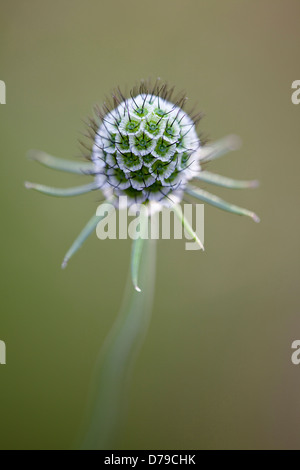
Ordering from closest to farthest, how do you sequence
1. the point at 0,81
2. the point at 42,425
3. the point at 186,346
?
1. the point at 42,425
2. the point at 186,346
3. the point at 0,81

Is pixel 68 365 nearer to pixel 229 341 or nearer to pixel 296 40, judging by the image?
pixel 229 341

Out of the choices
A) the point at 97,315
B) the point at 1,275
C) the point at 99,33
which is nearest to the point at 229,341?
the point at 97,315

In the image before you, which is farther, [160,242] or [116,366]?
[160,242]

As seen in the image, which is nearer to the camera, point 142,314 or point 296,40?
point 142,314

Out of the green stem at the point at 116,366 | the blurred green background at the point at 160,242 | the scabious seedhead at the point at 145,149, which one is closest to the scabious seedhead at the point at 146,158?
the scabious seedhead at the point at 145,149

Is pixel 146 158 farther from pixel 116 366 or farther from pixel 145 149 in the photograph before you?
pixel 116 366

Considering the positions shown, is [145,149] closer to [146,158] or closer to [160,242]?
[146,158]

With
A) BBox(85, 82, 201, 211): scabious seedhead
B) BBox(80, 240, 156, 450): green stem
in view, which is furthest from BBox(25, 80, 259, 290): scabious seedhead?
BBox(80, 240, 156, 450): green stem

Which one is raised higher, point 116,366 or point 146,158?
point 146,158

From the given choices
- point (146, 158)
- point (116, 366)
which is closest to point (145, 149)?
point (146, 158)
